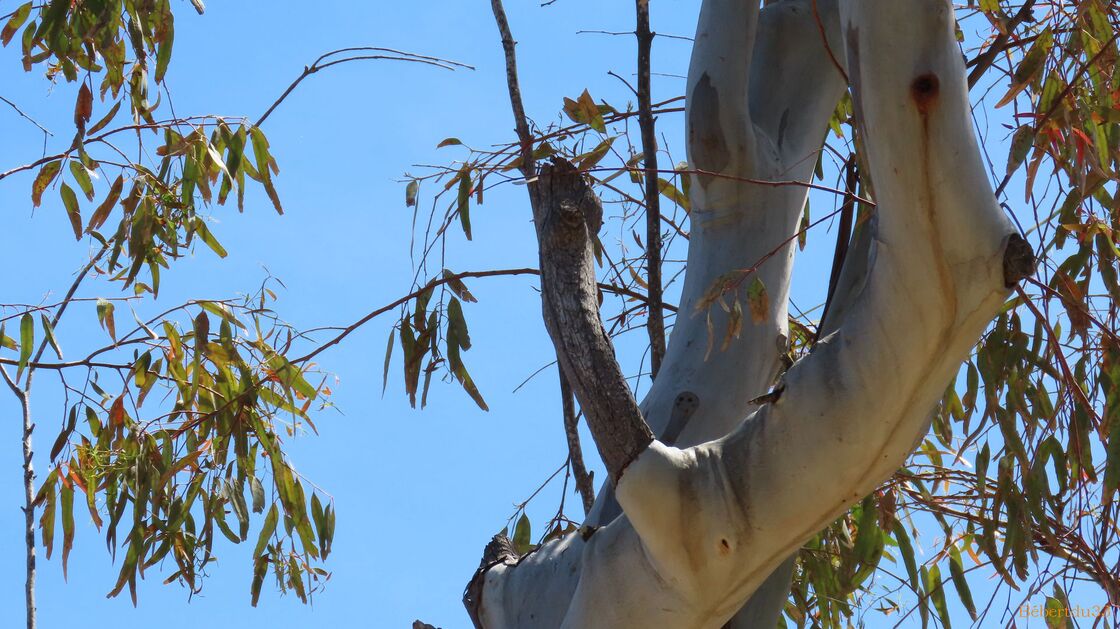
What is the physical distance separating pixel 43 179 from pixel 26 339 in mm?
311

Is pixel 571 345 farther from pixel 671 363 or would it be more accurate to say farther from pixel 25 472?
pixel 25 472

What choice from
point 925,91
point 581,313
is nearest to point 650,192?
point 581,313

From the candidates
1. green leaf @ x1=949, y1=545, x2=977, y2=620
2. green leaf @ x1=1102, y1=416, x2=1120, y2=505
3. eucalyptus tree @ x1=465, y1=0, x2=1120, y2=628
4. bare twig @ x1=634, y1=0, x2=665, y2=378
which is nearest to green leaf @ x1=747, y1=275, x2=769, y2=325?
eucalyptus tree @ x1=465, y1=0, x2=1120, y2=628

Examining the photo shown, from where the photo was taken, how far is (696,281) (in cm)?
170

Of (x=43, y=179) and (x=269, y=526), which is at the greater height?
(x=43, y=179)

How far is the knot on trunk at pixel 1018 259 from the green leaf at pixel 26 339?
6.07 feet

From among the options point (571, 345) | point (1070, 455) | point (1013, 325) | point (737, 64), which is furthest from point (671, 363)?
point (1070, 455)

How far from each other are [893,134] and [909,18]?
4.2 inches

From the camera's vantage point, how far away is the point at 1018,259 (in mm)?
1159

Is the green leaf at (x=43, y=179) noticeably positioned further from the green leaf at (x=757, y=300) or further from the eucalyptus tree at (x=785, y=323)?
the green leaf at (x=757, y=300)

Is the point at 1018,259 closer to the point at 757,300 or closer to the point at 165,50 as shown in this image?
the point at 757,300

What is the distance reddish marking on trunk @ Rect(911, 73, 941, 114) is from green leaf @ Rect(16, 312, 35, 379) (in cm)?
181

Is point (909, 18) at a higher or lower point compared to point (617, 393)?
higher

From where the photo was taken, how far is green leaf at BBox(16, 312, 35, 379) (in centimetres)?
238
